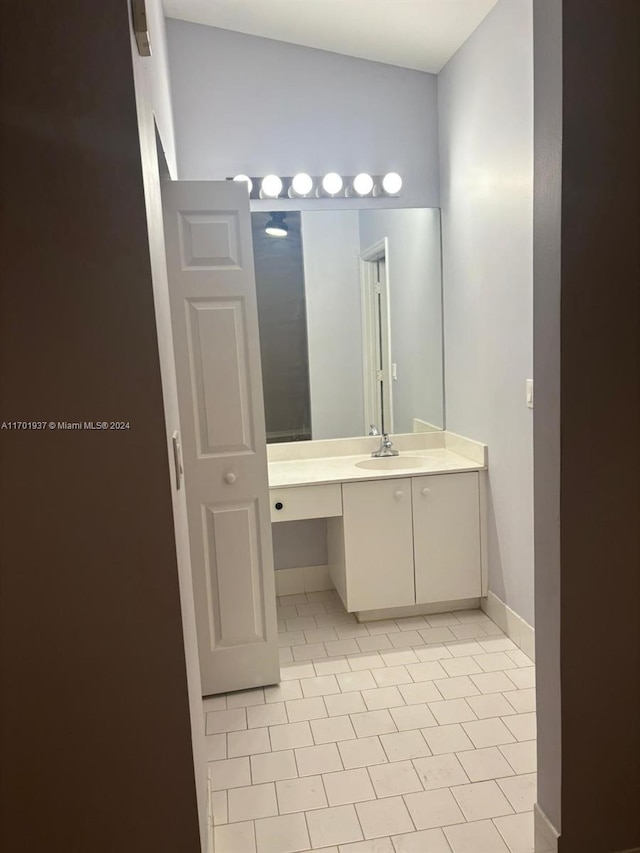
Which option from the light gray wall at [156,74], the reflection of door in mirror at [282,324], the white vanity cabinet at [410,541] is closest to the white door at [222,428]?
the light gray wall at [156,74]

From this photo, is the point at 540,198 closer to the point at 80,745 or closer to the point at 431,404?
the point at 80,745

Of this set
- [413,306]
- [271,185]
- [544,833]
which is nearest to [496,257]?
[413,306]

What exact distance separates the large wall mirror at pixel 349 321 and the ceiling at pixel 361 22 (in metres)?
0.74

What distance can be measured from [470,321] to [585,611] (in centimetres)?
187

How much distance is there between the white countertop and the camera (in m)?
2.98

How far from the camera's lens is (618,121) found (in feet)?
4.56

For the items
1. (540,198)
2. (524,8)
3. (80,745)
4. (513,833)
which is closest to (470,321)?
(524,8)

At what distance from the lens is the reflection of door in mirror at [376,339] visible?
340cm

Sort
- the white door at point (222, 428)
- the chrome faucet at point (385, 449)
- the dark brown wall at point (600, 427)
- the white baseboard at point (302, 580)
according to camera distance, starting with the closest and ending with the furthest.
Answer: the dark brown wall at point (600, 427), the white door at point (222, 428), the chrome faucet at point (385, 449), the white baseboard at point (302, 580)

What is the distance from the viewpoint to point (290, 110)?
320 centimetres

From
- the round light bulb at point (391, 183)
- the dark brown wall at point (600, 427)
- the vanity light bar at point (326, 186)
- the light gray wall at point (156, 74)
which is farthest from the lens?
the round light bulb at point (391, 183)

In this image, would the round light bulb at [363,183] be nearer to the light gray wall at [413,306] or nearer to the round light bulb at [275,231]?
the light gray wall at [413,306]

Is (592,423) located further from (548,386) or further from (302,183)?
(302,183)

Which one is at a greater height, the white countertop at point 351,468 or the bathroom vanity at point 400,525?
the white countertop at point 351,468
